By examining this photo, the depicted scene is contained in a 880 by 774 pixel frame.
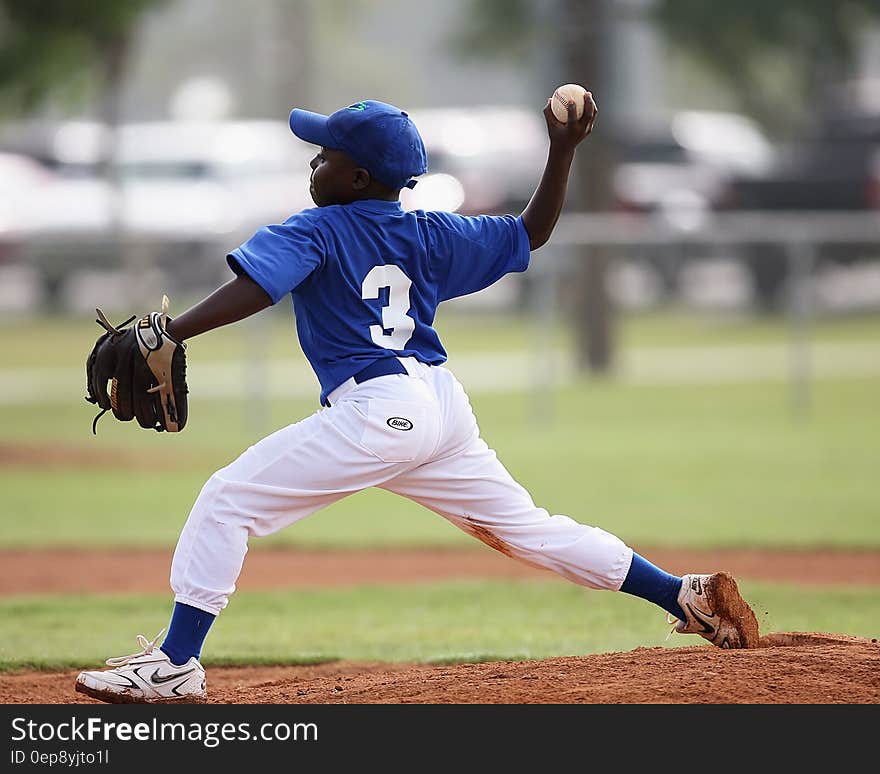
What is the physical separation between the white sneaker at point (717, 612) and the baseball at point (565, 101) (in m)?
1.48

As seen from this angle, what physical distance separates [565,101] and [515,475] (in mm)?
6402

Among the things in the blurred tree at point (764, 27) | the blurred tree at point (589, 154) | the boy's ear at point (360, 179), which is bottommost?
the boy's ear at point (360, 179)

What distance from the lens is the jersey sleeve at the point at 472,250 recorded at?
4828mm

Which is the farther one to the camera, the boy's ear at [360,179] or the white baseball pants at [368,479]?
the boy's ear at [360,179]

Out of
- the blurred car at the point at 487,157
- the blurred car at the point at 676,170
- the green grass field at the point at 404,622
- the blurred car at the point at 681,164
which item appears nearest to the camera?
the green grass field at the point at 404,622

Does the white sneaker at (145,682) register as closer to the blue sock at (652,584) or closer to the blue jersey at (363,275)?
the blue jersey at (363,275)

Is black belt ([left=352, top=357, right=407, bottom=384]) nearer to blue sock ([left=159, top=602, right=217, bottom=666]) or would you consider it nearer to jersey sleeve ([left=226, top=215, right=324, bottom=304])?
jersey sleeve ([left=226, top=215, right=324, bottom=304])

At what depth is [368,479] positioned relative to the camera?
4.60 meters

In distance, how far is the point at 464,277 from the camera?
4.89 m

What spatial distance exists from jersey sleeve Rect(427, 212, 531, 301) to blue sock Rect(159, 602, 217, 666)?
1227 millimetres

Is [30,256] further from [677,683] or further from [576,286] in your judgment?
[677,683]

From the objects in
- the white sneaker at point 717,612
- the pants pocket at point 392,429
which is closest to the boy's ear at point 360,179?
the pants pocket at point 392,429
